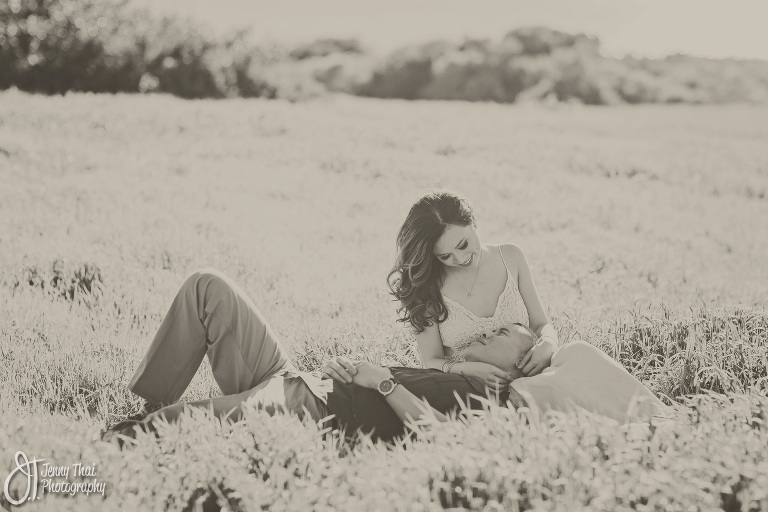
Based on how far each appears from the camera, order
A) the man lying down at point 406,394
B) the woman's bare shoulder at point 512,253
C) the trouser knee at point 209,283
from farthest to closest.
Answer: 1. the woman's bare shoulder at point 512,253
2. the trouser knee at point 209,283
3. the man lying down at point 406,394

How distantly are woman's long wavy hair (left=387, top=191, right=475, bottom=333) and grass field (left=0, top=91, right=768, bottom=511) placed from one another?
23.7 inches

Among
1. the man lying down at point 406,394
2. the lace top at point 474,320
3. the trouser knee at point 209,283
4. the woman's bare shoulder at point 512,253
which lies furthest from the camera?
the woman's bare shoulder at point 512,253

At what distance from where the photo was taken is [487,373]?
14.7ft

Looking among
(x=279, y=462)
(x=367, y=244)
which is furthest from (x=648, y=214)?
(x=279, y=462)

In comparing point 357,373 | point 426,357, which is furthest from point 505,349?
point 357,373

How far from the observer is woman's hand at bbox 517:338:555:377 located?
Result: 456 cm

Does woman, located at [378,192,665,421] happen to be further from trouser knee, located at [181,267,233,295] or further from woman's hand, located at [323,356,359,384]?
trouser knee, located at [181,267,233,295]

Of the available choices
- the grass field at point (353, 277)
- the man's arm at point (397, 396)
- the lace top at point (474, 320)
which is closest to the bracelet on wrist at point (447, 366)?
the lace top at point (474, 320)

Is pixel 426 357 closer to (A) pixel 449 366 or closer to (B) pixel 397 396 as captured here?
(A) pixel 449 366

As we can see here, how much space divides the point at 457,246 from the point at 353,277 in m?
2.40

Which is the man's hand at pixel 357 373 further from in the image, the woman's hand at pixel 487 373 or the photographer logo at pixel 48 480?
the photographer logo at pixel 48 480

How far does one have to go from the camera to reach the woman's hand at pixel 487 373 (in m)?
4.41

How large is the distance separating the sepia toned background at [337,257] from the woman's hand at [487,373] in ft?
1.81

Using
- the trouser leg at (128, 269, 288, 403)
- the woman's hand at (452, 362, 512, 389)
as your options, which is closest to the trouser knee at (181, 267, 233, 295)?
the trouser leg at (128, 269, 288, 403)
